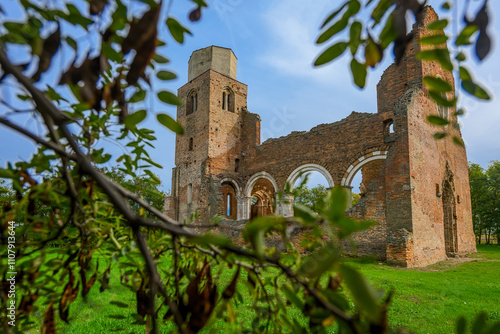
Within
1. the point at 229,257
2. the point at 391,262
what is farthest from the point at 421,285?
the point at 229,257

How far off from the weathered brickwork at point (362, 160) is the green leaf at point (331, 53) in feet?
13.7

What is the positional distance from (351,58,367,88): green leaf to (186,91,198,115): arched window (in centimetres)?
1884

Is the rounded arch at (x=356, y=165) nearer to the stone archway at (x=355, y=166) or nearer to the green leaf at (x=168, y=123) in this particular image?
the stone archway at (x=355, y=166)

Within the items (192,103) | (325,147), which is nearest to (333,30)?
(325,147)

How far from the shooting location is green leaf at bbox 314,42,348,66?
72 centimetres

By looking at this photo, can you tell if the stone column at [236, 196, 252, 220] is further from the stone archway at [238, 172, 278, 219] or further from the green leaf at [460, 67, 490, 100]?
the green leaf at [460, 67, 490, 100]

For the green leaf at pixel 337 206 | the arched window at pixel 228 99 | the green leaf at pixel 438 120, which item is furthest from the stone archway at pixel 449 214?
the green leaf at pixel 337 206

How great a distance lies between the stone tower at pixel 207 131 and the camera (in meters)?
17.4

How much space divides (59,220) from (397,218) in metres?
10.4

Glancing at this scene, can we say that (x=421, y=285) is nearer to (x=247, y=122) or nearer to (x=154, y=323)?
(x=154, y=323)

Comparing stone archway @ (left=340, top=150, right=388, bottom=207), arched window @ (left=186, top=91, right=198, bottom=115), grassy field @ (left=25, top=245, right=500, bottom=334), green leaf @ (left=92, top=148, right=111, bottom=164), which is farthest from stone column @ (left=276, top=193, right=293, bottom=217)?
arched window @ (left=186, top=91, right=198, bottom=115)

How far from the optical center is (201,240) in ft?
1.69

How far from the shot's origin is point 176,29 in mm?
812

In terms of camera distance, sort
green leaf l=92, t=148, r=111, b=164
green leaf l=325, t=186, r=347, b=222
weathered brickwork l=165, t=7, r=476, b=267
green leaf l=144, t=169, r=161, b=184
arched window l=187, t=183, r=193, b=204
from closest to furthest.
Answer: green leaf l=325, t=186, r=347, b=222 < green leaf l=92, t=148, r=111, b=164 < green leaf l=144, t=169, r=161, b=184 < weathered brickwork l=165, t=7, r=476, b=267 < arched window l=187, t=183, r=193, b=204
